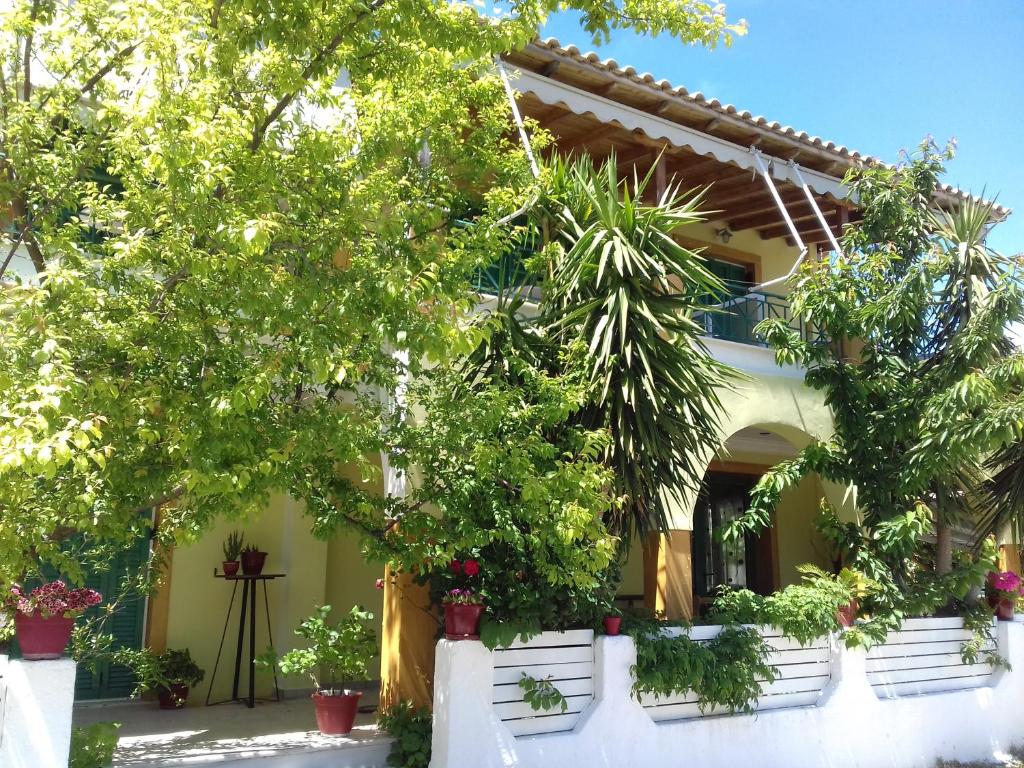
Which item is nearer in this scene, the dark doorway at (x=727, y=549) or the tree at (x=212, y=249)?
the tree at (x=212, y=249)

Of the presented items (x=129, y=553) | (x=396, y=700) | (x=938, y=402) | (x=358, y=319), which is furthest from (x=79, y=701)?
(x=938, y=402)

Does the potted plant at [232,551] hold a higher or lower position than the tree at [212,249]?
lower

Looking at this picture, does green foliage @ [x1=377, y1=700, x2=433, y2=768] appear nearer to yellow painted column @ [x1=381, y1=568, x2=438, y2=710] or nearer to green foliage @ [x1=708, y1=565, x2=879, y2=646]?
yellow painted column @ [x1=381, y1=568, x2=438, y2=710]

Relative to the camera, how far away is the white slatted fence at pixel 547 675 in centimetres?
644

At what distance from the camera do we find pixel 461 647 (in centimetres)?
618

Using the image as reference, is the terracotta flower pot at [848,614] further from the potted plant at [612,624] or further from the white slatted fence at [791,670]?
the potted plant at [612,624]

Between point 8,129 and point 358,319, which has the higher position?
point 8,129

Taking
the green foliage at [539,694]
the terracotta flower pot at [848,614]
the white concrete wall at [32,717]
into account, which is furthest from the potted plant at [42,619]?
the terracotta flower pot at [848,614]

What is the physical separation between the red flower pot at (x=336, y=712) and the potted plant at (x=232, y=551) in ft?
8.77

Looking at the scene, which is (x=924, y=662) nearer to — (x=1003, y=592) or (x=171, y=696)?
(x=1003, y=592)

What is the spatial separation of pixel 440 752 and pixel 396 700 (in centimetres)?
94

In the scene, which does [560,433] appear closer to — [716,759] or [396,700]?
[396,700]

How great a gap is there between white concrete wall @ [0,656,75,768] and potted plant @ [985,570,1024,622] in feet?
30.3

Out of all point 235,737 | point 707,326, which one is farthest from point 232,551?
point 707,326
